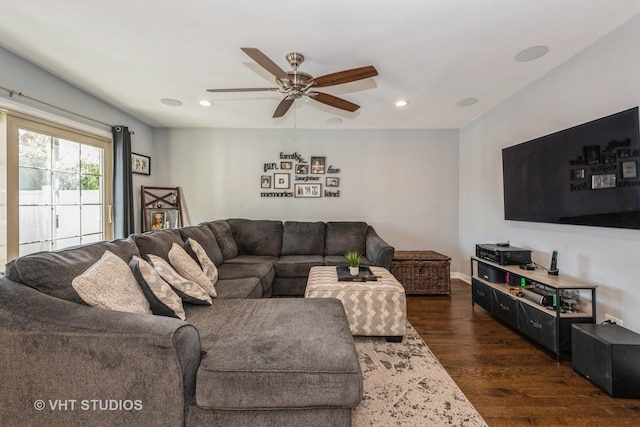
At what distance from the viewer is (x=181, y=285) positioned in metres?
1.82

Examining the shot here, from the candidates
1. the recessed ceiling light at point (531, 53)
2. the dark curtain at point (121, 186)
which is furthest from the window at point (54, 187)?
the recessed ceiling light at point (531, 53)

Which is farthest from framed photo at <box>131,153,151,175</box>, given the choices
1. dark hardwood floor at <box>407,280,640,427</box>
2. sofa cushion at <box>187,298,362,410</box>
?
dark hardwood floor at <box>407,280,640,427</box>

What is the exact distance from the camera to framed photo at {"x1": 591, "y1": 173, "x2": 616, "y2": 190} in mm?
1963

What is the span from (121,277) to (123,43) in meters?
1.82

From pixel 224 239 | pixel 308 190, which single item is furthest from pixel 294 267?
pixel 308 190

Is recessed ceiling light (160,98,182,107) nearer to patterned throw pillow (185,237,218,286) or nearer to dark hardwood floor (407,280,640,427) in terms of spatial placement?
patterned throw pillow (185,237,218,286)

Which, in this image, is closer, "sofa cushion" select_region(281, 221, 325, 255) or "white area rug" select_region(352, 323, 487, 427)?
"white area rug" select_region(352, 323, 487, 427)

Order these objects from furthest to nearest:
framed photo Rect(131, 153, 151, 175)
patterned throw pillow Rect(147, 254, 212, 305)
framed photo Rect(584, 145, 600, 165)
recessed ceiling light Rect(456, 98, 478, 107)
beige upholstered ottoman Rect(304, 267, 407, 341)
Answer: framed photo Rect(131, 153, 151, 175), recessed ceiling light Rect(456, 98, 478, 107), beige upholstered ottoman Rect(304, 267, 407, 341), framed photo Rect(584, 145, 600, 165), patterned throw pillow Rect(147, 254, 212, 305)

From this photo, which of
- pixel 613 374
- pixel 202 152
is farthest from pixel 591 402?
pixel 202 152

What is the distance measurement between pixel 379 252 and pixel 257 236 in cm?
176

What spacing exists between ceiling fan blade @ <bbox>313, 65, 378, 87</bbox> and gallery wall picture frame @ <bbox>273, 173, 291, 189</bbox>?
2.39m

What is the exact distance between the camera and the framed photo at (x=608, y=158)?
6.42 feet

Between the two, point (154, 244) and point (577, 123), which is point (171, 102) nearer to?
point (154, 244)

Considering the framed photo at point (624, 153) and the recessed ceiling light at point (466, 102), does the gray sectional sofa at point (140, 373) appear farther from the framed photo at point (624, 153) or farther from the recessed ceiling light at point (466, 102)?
the recessed ceiling light at point (466, 102)
